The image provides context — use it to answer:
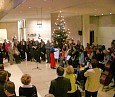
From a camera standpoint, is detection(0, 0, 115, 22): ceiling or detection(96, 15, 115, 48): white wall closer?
detection(0, 0, 115, 22): ceiling

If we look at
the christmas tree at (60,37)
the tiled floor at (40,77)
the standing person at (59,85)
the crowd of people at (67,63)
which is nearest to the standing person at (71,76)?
the crowd of people at (67,63)

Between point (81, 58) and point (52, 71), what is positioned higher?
point (81, 58)

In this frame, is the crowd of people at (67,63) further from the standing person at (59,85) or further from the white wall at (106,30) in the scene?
the white wall at (106,30)

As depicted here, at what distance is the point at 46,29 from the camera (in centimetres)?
2358

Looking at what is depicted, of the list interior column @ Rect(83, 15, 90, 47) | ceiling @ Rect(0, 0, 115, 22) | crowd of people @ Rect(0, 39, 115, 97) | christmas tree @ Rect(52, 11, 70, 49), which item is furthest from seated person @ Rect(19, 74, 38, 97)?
interior column @ Rect(83, 15, 90, 47)

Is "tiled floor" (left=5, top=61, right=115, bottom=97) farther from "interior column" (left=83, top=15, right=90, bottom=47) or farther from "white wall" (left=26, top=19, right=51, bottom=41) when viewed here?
"white wall" (left=26, top=19, right=51, bottom=41)

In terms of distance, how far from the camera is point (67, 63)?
11.9 meters

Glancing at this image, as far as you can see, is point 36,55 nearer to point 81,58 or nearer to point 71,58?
point 71,58

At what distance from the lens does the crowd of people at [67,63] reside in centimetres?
409

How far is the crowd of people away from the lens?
13.4 ft

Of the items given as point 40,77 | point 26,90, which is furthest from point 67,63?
point 26,90

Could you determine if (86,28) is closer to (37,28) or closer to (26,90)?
(37,28)

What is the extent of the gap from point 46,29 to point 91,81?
18502mm

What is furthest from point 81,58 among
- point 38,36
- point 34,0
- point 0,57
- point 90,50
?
point 38,36
